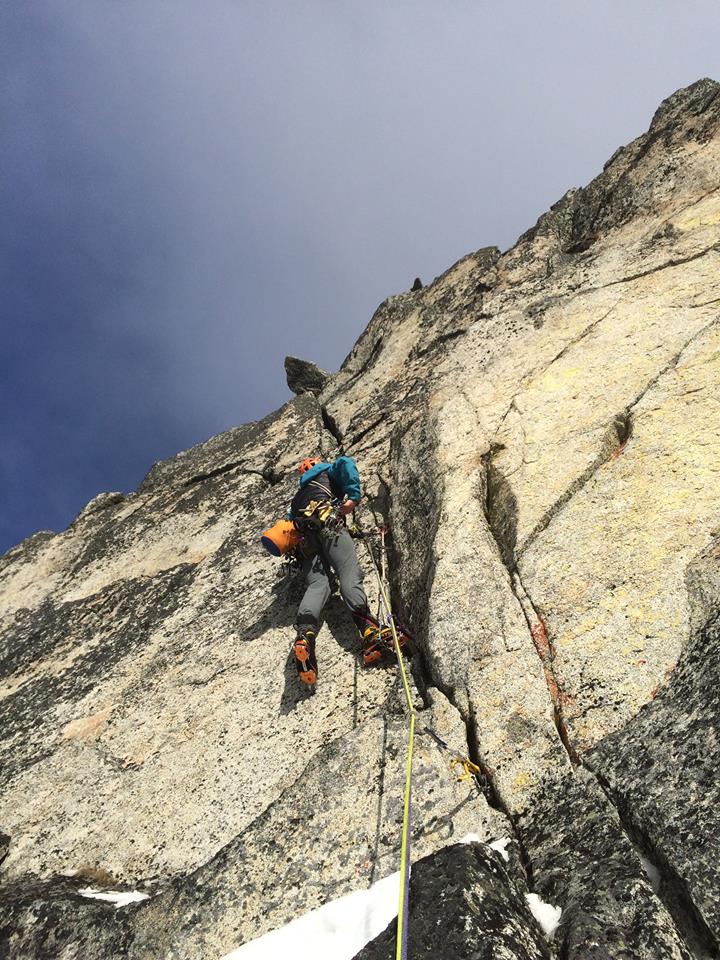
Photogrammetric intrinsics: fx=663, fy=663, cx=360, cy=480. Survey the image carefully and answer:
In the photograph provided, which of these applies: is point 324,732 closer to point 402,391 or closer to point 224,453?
point 402,391

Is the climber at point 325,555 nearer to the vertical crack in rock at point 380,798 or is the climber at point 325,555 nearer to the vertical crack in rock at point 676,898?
the vertical crack in rock at point 380,798

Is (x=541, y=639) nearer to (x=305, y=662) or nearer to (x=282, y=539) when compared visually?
(x=305, y=662)

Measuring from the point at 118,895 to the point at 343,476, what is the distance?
479 cm

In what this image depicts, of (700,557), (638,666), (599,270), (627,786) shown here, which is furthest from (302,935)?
(599,270)

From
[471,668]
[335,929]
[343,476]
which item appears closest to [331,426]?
[343,476]

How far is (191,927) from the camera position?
15.2 feet

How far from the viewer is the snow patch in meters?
3.92

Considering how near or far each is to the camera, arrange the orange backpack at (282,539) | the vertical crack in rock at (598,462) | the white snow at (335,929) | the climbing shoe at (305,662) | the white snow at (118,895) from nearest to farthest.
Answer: the white snow at (335,929) → the white snow at (118,895) → the vertical crack in rock at (598,462) → the climbing shoe at (305,662) → the orange backpack at (282,539)

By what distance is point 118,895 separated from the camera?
529cm

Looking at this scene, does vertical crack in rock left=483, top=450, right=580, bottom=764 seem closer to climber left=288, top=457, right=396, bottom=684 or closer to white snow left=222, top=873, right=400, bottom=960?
climber left=288, top=457, right=396, bottom=684

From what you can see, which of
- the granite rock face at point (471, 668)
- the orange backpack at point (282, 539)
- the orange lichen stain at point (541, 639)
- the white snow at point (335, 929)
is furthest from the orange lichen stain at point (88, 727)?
the orange lichen stain at point (541, 639)

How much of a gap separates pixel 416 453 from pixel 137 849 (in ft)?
16.5

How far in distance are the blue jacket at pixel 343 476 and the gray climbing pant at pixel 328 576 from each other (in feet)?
1.95

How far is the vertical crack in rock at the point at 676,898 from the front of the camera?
Result: 10.0 feet
